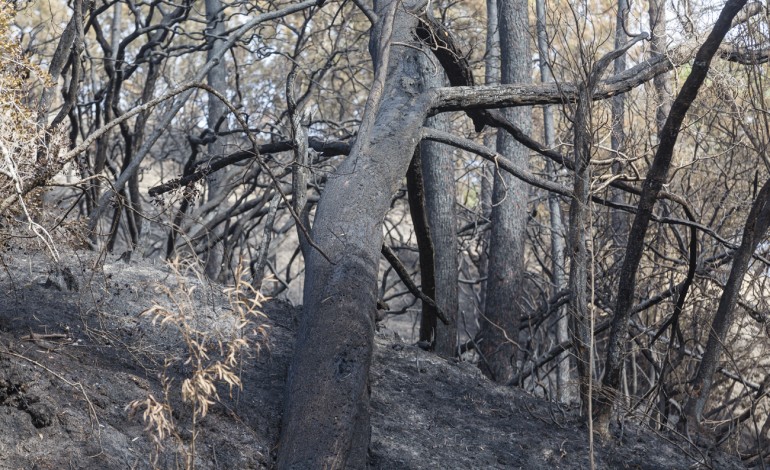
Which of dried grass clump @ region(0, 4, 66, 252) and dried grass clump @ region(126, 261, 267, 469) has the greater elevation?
dried grass clump @ region(0, 4, 66, 252)

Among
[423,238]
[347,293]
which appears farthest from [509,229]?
[347,293]

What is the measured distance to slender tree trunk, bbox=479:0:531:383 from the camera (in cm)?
870

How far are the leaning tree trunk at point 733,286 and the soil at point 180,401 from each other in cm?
48

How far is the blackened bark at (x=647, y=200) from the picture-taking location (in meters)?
4.92

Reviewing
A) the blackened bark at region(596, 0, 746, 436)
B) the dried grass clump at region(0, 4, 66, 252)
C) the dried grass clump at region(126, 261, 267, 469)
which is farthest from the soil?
the dried grass clump at region(0, 4, 66, 252)

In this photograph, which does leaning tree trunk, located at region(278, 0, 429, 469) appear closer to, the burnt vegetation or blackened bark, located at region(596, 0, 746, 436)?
the burnt vegetation

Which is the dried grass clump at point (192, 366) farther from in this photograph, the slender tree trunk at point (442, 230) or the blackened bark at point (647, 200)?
the blackened bark at point (647, 200)

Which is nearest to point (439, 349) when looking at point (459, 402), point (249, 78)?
point (459, 402)

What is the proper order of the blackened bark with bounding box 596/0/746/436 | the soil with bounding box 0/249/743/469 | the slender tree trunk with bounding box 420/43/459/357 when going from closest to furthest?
the soil with bounding box 0/249/743/469, the blackened bark with bounding box 596/0/746/436, the slender tree trunk with bounding box 420/43/459/357

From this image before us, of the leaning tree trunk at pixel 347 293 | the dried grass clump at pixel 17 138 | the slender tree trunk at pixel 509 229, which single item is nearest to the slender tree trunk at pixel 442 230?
the slender tree trunk at pixel 509 229

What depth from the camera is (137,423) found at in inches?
173

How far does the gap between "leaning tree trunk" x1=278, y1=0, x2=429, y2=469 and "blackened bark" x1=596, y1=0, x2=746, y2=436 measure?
1472 millimetres

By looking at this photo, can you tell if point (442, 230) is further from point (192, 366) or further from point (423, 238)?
point (192, 366)

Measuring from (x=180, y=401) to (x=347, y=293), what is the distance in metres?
1.09
